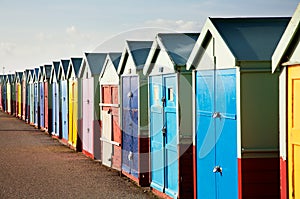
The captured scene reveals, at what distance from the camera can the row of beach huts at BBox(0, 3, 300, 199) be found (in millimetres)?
7281

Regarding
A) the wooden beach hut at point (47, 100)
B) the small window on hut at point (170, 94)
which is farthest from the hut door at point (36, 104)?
the small window on hut at point (170, 94)

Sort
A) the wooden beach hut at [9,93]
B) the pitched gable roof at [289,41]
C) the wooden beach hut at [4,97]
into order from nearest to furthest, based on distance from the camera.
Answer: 1. the pitched gable roof at [289,41]
2. the wooden beach hut at [9,93]
3. the wooden beach hut at [4,97]

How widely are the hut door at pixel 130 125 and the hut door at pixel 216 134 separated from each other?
4083 millimetres

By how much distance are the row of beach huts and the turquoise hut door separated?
2 cm

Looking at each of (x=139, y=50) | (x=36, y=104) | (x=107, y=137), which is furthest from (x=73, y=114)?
(x=36, y=104)

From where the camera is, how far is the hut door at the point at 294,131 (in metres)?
6.89

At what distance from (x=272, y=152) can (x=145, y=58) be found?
20.6 feet

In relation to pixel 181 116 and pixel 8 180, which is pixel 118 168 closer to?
pixel 8 180

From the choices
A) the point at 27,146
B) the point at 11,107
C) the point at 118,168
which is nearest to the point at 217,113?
the point at 118,168

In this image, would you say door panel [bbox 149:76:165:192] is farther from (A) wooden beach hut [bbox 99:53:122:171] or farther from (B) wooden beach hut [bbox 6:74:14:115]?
(B) wooden beach hut [bbox 6:74:14:115]

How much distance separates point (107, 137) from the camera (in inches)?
673

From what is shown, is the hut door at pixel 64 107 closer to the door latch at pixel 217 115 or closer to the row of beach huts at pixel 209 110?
the row of beach huts at pixel 209 110

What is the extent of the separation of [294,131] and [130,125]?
811 centimetres

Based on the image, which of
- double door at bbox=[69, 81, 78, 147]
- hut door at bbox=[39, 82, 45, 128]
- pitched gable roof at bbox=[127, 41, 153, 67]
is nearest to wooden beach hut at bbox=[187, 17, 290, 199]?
pitched gable roof at bbox=[127, 41, 153, 67]
